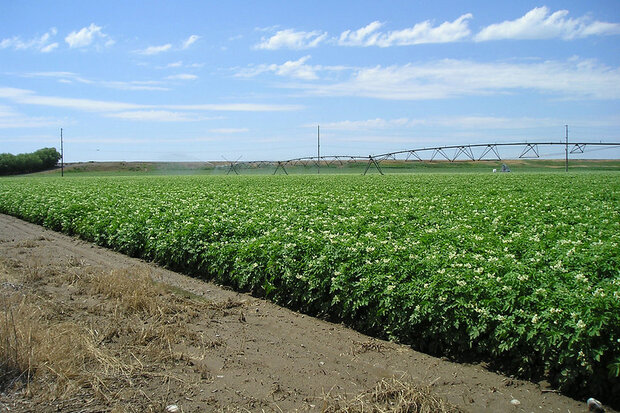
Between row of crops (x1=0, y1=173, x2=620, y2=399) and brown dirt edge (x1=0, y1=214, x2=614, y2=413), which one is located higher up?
row of crops (x1=0, y1=173, x2=620, y2=399)

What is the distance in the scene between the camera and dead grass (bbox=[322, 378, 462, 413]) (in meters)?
4.28

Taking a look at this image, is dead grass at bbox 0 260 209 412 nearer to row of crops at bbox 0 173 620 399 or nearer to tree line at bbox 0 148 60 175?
row of crops at bbox 0 173 620 399

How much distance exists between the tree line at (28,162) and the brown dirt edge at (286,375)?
9323 centimetres

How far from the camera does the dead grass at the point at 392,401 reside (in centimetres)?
428

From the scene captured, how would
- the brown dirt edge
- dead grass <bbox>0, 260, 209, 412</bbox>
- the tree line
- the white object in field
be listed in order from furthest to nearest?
1. the tree line
2. dead grass <bbox>0, 260, 209, 412</bbox>
3. the brown dirt edge
4. the white object in field

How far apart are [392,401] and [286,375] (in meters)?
1.23

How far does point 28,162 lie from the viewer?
89938 millimetres

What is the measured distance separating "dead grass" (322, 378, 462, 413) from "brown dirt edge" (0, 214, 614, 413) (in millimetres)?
13

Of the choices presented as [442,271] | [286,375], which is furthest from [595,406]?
[286,375]

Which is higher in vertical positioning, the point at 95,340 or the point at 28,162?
the point at 28,162

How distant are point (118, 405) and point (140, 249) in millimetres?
8005

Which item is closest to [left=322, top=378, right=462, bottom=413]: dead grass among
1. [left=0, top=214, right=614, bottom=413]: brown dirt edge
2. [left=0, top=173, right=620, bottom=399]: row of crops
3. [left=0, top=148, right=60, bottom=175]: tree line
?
[left=0, top=214, right=614, bottom=413]: brown dirt edge

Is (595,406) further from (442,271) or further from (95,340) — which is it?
(95,340)

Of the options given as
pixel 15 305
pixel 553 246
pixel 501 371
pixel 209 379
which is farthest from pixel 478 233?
pixel 15 305
